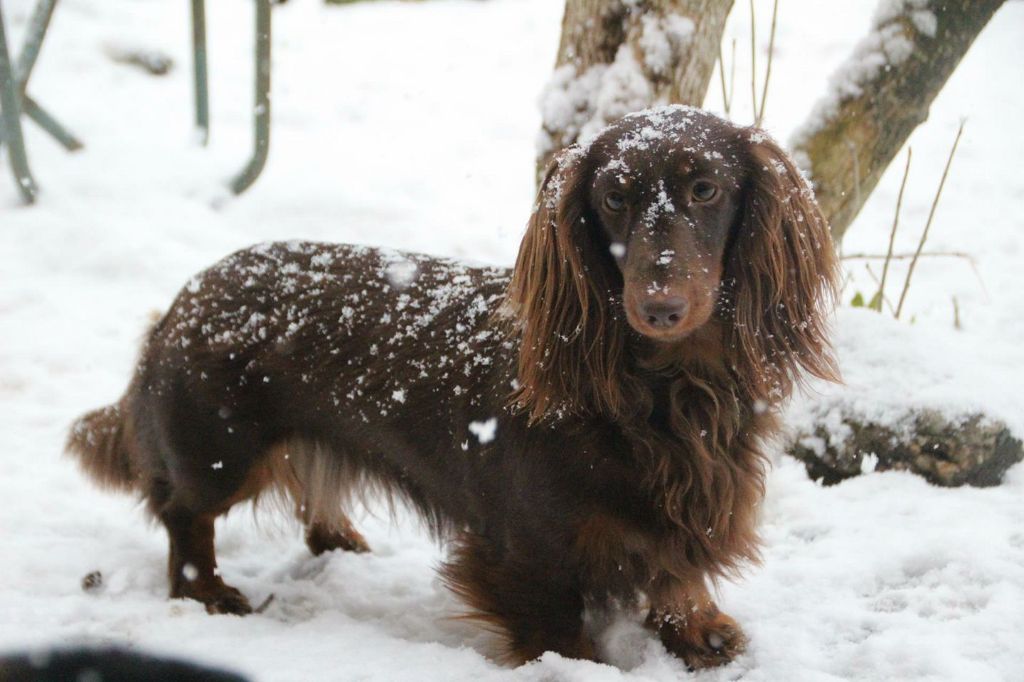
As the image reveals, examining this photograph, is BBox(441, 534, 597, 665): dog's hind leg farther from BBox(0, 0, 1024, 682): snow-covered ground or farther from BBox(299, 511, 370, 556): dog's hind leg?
BBox(299, 511, 370, 556): dog's hind leg

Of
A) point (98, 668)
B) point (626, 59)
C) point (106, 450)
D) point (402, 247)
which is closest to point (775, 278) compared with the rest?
point (626, 59)

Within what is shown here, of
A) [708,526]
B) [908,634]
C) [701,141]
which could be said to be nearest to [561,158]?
[701,141]

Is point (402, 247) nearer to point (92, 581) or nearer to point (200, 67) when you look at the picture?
point (200, 67)

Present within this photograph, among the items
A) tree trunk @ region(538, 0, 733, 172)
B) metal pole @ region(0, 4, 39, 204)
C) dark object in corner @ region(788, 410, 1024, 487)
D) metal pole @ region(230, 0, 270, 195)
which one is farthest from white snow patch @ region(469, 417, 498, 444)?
metal pole @ region(0, 4, 39, 204)

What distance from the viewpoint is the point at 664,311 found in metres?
2.00

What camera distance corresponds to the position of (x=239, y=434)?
2855mm

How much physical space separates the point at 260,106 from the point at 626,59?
270 centimetres

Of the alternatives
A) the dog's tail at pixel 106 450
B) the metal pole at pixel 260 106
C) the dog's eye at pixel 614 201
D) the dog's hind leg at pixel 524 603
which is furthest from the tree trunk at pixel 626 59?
the metal pole at pixel 260 106

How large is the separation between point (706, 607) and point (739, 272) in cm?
96

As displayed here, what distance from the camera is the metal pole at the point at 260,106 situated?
5391 millimetres

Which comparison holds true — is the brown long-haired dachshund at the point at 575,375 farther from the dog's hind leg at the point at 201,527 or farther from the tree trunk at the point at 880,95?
the tree trunk at the point at 880,95

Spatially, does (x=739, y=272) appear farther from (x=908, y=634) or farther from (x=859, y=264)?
(x=859, y=264)

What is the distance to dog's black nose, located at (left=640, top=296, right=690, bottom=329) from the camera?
2.00 meters

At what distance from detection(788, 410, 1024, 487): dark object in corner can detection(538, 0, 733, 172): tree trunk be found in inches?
59.1
